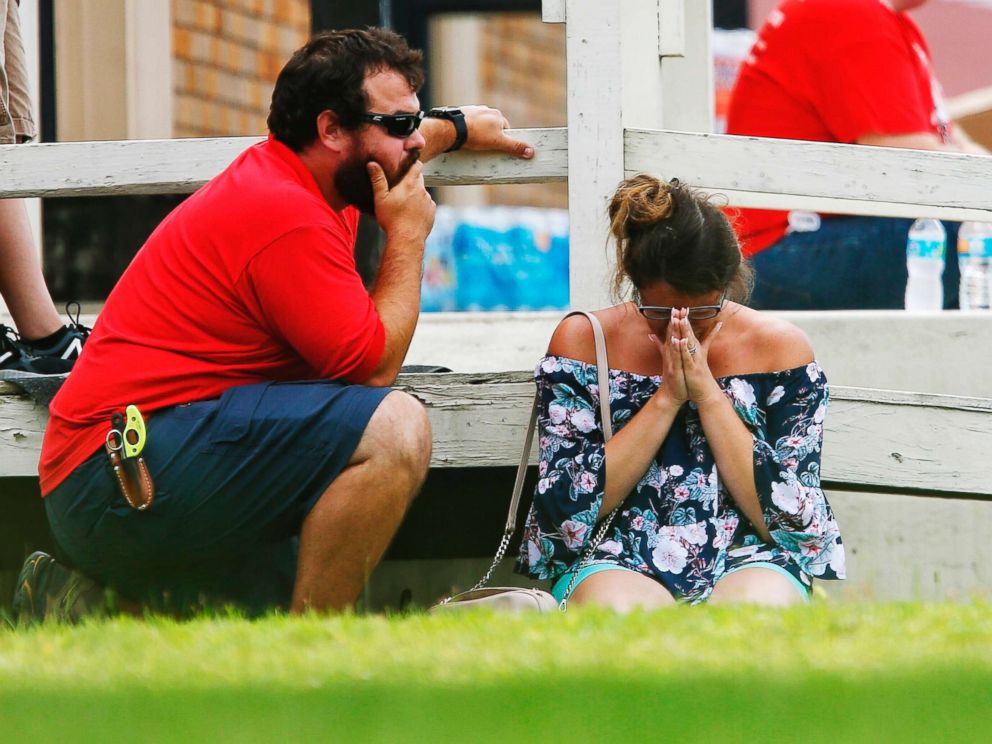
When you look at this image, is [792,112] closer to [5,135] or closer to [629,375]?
[629,375]

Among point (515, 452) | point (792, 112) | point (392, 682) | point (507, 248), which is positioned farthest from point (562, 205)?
point (392, 682)

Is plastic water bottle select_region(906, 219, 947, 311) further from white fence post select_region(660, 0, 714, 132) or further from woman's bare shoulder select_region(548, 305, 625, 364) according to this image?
woman's bare shoulder select_region(548, 305, 625, 364)

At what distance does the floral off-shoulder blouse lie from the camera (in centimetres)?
380

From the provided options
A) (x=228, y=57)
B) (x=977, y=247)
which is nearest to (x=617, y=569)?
Answer: (x=977, y=247)

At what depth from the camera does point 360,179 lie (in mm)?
3795

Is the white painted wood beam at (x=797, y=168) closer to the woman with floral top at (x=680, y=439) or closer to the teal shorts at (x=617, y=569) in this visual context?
the woman with floral top at (x=680, y=439)

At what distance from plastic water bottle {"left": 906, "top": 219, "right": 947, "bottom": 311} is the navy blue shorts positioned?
9.88 ft

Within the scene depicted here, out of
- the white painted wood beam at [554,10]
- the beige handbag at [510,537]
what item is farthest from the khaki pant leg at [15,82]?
the beige handbag at [510,537]

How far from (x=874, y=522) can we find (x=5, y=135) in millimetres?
2902

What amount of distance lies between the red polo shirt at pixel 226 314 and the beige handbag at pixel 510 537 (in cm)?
53

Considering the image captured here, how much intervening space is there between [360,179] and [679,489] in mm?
1063

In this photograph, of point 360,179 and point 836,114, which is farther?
point 836,114

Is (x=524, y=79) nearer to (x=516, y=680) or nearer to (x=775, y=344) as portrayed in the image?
(x=775, y=344)

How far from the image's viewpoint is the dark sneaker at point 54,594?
3791 mm
